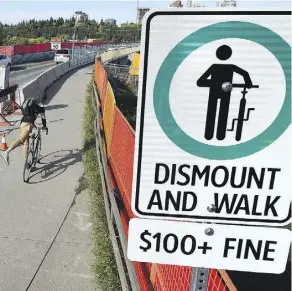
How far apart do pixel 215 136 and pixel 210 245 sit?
19.3 inches

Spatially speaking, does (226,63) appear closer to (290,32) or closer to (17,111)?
(290,32)

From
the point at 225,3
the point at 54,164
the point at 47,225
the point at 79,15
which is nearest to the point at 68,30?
the point at 79,15

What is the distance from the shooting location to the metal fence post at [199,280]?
170cm

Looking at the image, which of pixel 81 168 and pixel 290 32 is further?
pixel 81 168

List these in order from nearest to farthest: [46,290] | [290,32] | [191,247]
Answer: [290,32] → [191,247] → [46,290]

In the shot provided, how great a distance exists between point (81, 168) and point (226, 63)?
313 inches

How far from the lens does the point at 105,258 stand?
529cm

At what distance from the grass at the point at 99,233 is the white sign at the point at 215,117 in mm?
3491

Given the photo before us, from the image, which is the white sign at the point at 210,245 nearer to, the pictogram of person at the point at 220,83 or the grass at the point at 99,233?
the pictogram of person at the point at 220,83

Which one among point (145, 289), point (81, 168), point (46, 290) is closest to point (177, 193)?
point (145, 289)

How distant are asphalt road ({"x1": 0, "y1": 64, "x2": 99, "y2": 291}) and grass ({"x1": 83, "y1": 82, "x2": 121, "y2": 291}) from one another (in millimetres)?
121

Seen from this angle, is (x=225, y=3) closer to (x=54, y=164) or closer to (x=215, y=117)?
(x=215, y=117)

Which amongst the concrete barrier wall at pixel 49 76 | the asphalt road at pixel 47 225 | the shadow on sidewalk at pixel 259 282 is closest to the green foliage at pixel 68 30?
the concrete barrier wall at pixel 49 76

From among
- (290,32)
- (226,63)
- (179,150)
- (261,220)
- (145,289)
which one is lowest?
(145,289)
